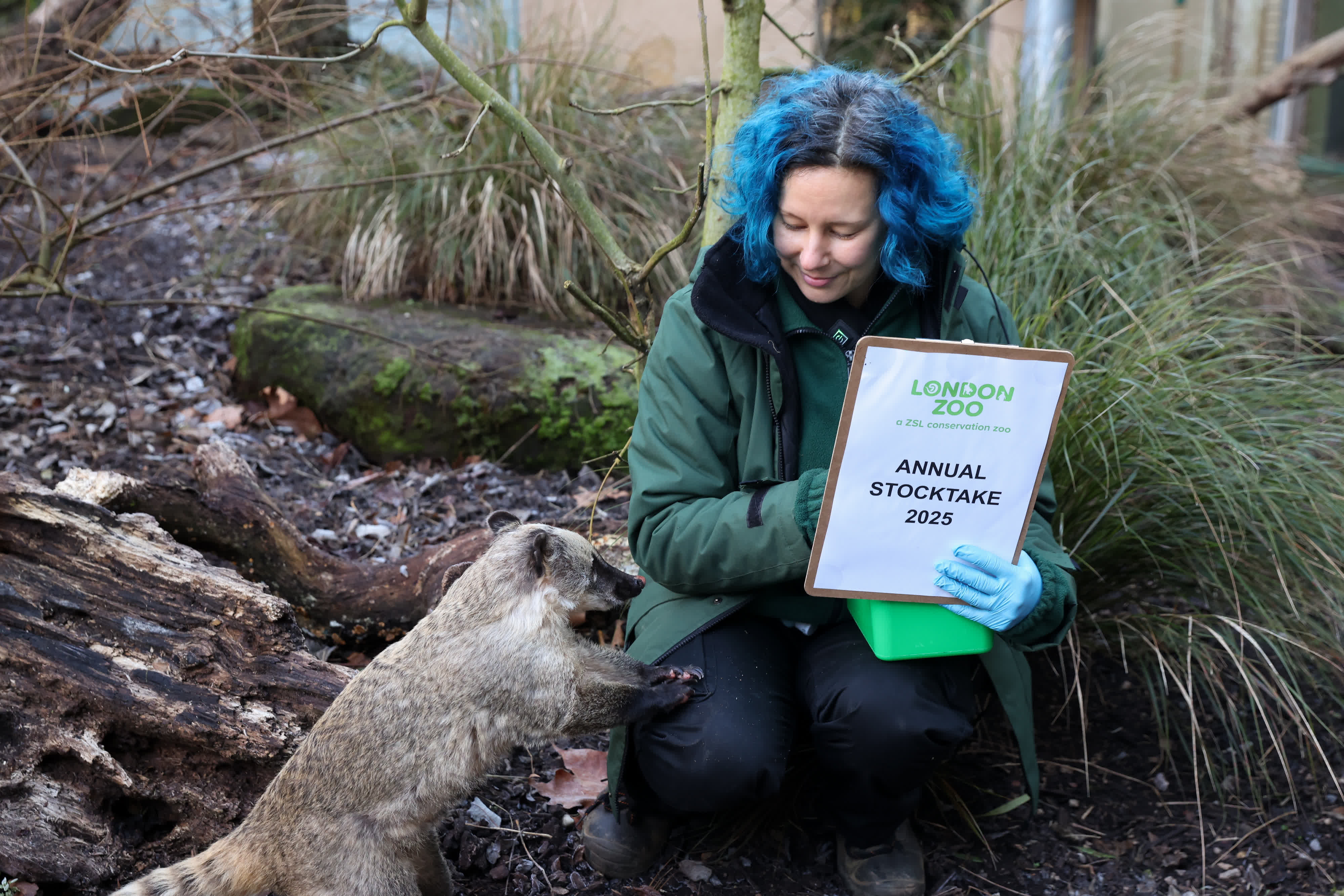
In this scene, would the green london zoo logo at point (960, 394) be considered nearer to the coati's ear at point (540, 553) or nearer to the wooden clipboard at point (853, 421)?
the wooden clipboard at point (853, 421)

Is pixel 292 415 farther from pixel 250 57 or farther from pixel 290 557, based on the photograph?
pixel 250 57

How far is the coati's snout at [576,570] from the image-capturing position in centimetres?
247

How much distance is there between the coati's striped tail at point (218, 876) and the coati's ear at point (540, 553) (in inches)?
32.8

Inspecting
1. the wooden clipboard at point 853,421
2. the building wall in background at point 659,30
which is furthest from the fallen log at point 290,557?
the building wall in background at point 659,30

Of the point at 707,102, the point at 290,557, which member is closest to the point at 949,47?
the point at 707,102

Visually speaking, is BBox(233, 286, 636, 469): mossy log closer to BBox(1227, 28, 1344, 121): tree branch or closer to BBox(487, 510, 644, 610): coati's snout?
BBox(487, 510, 644, 610): coati's snout

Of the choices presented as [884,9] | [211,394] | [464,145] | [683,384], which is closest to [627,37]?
[211,394]

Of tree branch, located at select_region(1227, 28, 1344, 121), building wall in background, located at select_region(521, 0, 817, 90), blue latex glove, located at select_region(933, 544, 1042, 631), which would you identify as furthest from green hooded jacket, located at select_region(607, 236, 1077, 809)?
tree branch, located at select_region(1227, 28, 1344, 121)

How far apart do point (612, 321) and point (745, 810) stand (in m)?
1.39

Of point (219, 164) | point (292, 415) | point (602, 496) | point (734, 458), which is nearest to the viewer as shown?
point (734, 458)

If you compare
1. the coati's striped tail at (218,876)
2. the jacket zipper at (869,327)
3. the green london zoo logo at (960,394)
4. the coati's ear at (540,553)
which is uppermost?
the jacket zipper at (869,327)

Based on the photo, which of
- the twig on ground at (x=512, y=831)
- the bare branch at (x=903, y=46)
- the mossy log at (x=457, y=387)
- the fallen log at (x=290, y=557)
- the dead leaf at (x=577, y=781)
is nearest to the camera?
the twig on ground at (x=512, y=831)

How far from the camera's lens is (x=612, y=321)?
3.02 metres

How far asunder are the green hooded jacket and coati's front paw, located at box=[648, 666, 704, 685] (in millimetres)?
41
